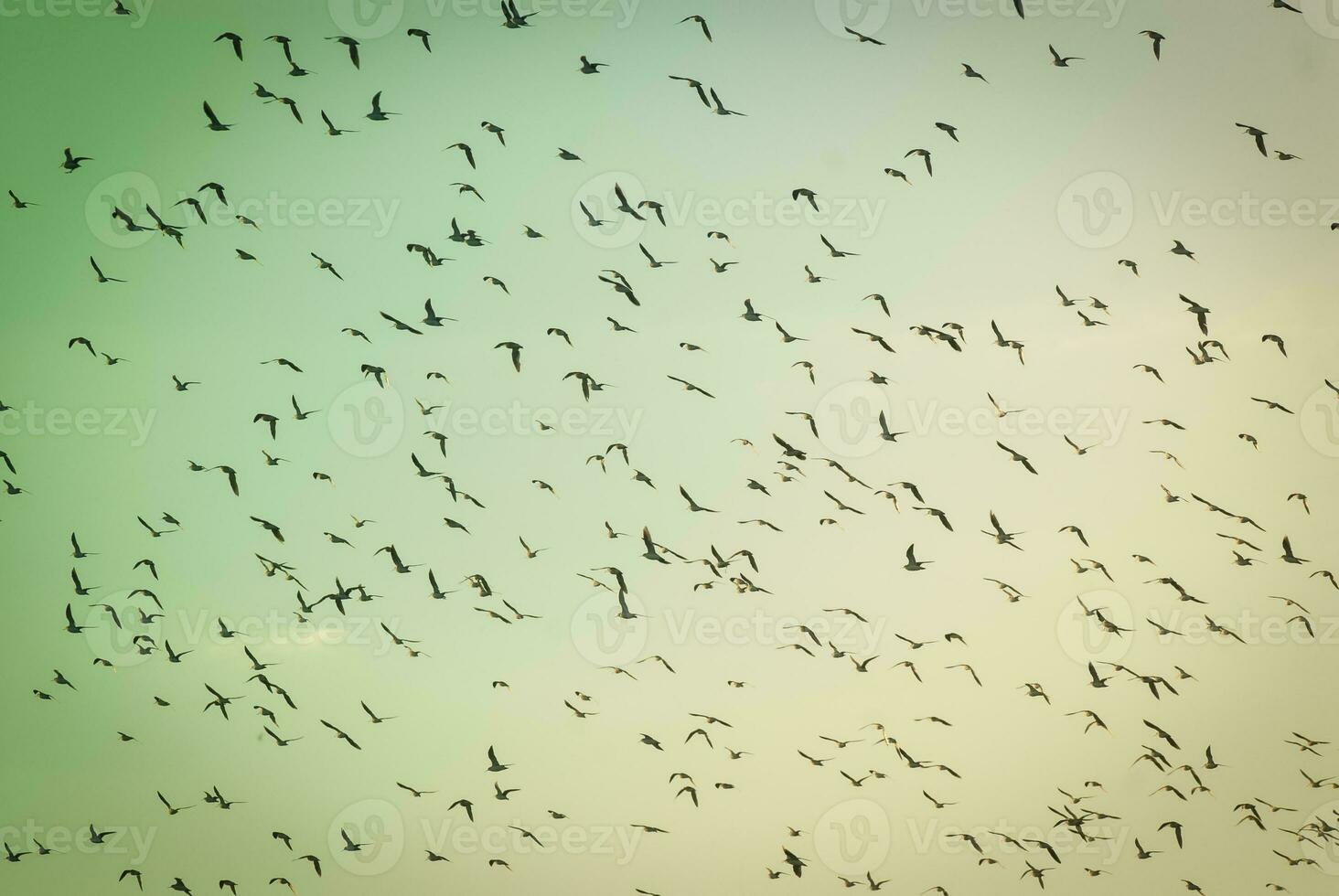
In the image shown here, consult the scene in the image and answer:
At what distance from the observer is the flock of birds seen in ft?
7.47

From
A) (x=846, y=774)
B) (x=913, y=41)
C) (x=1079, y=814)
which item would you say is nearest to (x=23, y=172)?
(x=913, y=41)

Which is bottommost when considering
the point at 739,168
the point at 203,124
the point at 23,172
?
the point at 23,172

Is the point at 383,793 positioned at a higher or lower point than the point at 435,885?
higher

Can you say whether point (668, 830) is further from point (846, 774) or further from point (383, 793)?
point (383, 793)

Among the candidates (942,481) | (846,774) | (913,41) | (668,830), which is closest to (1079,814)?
(846,774)

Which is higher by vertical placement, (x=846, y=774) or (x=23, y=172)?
(x=23, y=172)

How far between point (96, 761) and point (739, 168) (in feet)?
8.09

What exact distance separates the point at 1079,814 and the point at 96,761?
2798 mm

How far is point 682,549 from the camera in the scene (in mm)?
2297

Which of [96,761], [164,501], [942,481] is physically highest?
[942,481]

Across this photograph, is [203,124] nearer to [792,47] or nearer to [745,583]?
[792,47]

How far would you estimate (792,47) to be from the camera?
2275 millimetres

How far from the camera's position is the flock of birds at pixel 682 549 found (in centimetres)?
228

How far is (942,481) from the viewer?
231 cm
